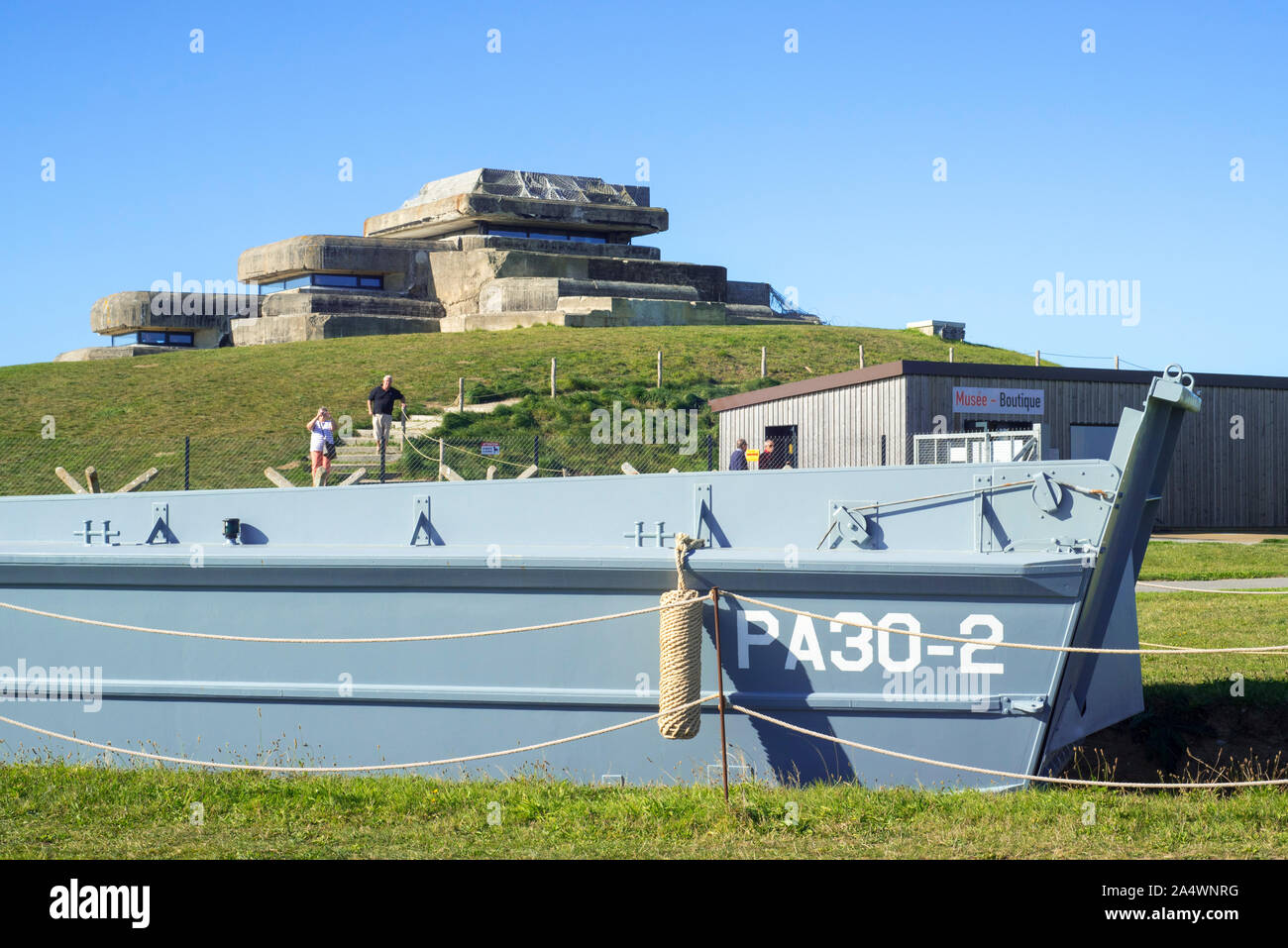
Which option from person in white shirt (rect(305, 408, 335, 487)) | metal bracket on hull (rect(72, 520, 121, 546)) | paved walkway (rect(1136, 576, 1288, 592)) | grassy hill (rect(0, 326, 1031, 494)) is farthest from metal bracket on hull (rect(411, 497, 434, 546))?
grassy hill (rect(0, 326, 1031, 494))

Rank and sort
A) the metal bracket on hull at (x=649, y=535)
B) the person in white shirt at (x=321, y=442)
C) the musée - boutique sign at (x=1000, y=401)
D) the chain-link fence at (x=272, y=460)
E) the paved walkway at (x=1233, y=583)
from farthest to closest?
the chain-link fence at (x=272, y=460) < the musée - boutique sign at (x=1000, y=401) < the person in white shirt at (x=321, y=442) < the paved walkway at (x=1233, y=583) < the metal bracket on hull at (x=649, y=535)

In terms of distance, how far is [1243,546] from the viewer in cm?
1878

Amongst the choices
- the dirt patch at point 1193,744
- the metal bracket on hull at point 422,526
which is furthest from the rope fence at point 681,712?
the dirt patch at point 1193,744

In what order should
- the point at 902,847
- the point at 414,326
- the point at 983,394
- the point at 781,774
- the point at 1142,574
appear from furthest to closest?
the point at 414,326
the point at 983,394
the point at 1142,574
the point at 781,774
the point at 902,847

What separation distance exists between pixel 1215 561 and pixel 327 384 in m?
21.1

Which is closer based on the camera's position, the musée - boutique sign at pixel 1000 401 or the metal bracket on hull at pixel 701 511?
the metal bracket on hull at pixel 701 511

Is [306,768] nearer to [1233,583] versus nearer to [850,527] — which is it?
[850,527]

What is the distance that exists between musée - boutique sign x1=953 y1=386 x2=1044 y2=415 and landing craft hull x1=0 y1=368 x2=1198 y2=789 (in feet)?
37.2

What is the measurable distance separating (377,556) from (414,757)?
1062 millimetres

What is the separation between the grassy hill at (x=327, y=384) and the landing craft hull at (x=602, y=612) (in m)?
15.3

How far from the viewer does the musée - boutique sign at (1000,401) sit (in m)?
18.0

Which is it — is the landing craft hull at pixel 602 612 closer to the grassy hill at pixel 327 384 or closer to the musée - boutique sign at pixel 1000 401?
the musée - boutique sign at pixel 1000 401
